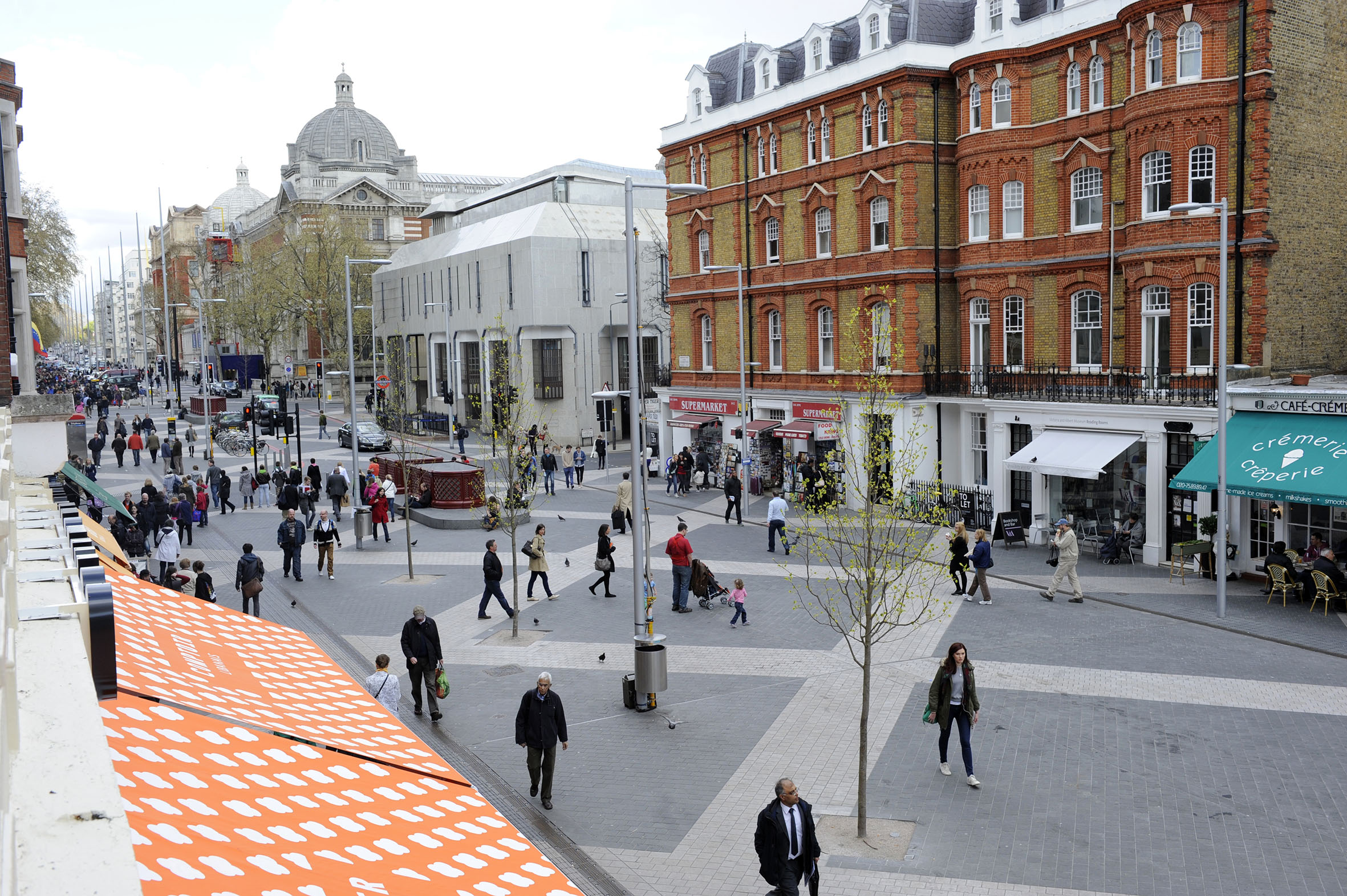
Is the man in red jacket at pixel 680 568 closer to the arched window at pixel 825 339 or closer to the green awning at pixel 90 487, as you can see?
the green awning at pixel 90 487

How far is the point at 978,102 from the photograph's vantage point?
3186 centimetres

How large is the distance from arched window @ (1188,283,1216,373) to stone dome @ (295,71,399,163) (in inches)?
4411

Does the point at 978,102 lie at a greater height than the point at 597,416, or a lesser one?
greater

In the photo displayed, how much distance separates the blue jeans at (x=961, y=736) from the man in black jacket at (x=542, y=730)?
4501mm

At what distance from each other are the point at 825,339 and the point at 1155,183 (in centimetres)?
1277

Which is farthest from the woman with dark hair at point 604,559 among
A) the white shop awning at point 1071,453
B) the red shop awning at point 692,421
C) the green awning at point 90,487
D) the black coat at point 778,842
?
the red shop awning at point 692,421

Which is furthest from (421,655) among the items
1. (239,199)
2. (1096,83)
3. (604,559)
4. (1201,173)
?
(239,199)

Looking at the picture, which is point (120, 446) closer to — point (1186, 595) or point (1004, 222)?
point (1004, 222)

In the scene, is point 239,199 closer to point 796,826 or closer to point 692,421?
point 692,421

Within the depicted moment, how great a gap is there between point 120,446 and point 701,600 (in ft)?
115

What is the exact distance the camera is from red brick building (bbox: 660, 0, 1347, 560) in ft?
83.0

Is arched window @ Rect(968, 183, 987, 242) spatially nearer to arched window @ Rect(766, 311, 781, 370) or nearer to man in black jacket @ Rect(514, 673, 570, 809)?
arched window @ Rect(766, 311, 781, 370)

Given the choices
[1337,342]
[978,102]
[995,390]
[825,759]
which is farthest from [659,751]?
[978,102]

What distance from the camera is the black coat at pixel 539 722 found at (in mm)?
12703
